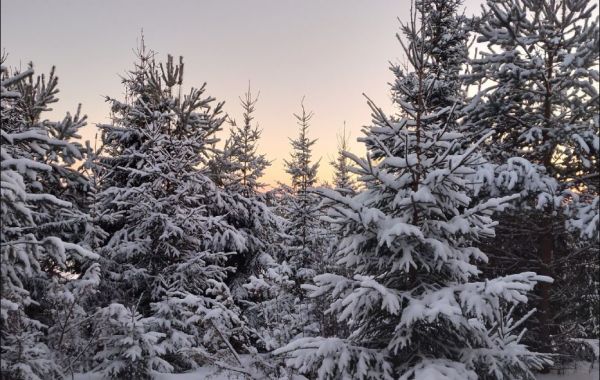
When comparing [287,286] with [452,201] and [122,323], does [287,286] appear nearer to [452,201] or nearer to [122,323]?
[122,323]

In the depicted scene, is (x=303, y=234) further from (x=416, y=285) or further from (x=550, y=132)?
(x=416, y=285)

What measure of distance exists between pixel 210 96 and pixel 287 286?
19.8 ft

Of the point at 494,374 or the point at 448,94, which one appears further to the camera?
the point at 448,94

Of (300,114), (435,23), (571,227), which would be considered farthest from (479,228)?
(300,114)

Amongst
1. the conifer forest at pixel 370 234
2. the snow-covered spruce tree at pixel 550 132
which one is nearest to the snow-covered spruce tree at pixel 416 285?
the conifer forest at pixel 370 234

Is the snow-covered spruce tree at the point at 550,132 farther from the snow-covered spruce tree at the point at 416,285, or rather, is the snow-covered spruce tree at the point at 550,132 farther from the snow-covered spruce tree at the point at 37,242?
the snow-covered spruce tree at the point at 37,242

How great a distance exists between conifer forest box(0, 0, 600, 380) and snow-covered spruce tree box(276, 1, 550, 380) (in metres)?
0.03

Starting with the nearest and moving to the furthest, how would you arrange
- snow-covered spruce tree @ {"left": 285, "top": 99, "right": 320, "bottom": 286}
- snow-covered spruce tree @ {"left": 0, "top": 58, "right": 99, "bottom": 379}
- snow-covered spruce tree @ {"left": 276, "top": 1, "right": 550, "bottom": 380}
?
snow-covered spruce tree @ {"left": 276, "top": 1, "right": 550, "bottom": 380} → snow-covered spruce tree @ {"left": 0, "top": 58, "right": 99, "bottom": 379} → snow-covered spruce tree @ {"left": 285, "top": 99, "right": 320, "bottom": 286}

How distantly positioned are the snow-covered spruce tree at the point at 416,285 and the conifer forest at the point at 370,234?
0.03 m

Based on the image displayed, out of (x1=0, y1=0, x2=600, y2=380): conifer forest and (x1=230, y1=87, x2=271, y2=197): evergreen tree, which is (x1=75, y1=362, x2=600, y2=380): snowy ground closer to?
(x1=0, y1=0, x2=600, y2=380): conifer forest

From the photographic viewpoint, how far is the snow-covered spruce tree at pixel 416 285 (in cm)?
544

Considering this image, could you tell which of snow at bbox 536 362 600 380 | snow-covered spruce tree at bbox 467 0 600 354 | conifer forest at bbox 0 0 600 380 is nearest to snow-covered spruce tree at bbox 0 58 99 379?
conifer forest at bbox 0 0 600 380

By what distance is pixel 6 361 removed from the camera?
21.3ft

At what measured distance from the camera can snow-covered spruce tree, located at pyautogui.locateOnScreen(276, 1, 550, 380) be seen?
5.44 meters
